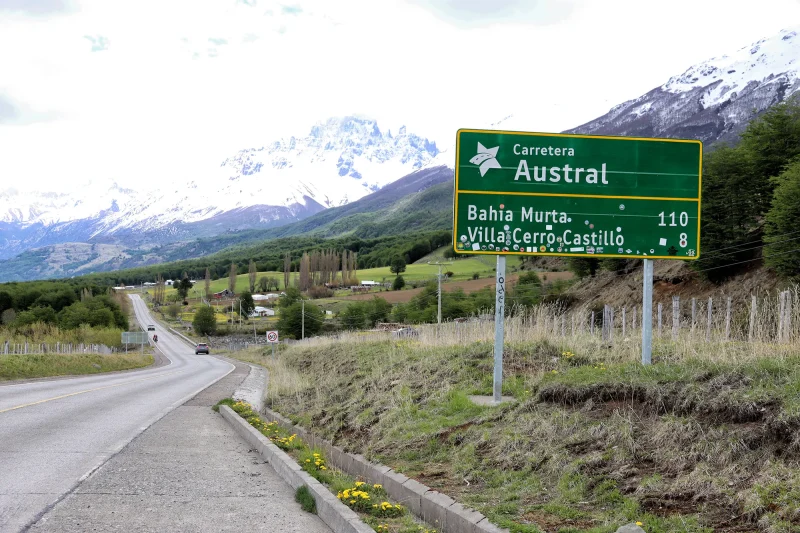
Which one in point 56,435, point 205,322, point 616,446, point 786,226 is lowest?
point 205,322

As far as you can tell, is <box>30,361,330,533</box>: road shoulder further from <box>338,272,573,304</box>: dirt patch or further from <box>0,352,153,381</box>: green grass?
<box>338,272,573,304</box>: dirt patch

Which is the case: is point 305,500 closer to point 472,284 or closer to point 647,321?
point 647,321

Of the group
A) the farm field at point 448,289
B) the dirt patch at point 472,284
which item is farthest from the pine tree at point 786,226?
the farm field at point 448,289

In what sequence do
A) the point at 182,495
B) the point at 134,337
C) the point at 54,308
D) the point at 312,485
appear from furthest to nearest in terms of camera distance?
the point at 54,308 → the point at 134,337 → the point at 182,495 → the point at 312,485

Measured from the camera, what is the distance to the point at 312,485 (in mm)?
8250

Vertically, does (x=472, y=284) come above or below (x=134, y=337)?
above

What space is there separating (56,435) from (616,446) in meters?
9.44

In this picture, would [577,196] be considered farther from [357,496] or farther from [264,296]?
[264,296]

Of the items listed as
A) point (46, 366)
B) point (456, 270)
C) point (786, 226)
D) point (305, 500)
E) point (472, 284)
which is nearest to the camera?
point (305, 500)

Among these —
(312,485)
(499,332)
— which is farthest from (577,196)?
(312,485)

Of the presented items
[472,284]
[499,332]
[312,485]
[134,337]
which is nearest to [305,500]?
[312,485]

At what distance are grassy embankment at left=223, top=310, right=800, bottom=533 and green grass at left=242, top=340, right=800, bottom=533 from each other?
0.02 m

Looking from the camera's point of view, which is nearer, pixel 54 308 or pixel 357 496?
pixel 357 496

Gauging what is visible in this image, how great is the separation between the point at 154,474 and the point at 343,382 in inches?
394
